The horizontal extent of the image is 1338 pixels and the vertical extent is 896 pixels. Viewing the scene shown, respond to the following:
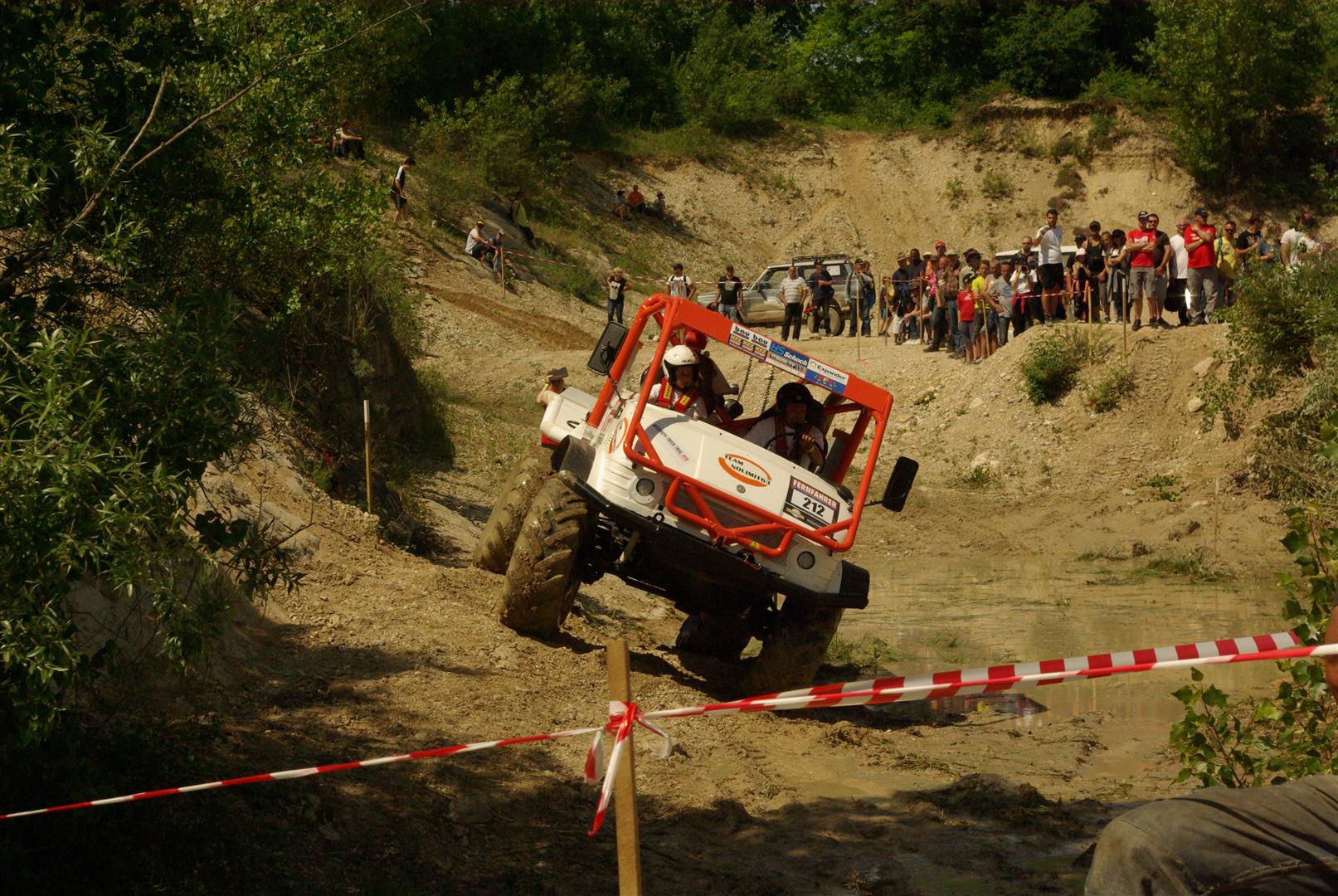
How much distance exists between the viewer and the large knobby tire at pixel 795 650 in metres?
9.84

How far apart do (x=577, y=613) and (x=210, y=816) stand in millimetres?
5642

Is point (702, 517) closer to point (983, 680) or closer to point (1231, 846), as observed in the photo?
point (983, 680)

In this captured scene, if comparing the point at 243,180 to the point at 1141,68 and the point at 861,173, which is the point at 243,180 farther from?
the point at 1141,68

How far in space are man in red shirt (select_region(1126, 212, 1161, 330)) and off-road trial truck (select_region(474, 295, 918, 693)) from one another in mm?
12399

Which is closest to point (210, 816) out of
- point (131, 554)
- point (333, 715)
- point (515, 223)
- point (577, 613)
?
point (333, 715)

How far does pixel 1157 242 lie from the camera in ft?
70.1

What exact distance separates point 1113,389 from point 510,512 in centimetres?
1324

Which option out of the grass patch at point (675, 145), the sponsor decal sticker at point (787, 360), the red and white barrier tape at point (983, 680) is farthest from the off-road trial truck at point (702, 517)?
the grass patch at point (675, 145)

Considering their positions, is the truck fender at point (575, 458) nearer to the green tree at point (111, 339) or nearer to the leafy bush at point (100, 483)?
the green tree at point (111, 339)

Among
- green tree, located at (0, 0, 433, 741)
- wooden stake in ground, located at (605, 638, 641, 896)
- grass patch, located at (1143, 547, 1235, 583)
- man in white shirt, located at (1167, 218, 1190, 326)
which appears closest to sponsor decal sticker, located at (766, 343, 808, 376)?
green tree, located at (0, 0, 433, 741)

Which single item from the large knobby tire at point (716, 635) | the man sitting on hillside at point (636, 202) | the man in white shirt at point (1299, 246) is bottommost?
the man sitting on hillside at point (636, 202)

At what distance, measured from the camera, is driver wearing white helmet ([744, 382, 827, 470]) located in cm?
1041

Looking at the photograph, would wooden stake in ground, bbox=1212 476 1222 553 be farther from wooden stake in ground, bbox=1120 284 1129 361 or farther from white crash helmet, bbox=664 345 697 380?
white crash helmet, bbox=664 345 697 380

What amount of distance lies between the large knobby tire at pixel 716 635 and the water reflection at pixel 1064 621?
1.52 m
